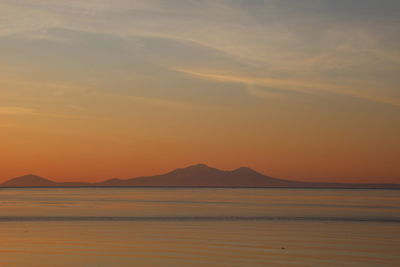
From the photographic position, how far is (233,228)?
3572 cm

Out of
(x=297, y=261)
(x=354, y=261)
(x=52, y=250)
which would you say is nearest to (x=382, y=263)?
(x=354, y=261)

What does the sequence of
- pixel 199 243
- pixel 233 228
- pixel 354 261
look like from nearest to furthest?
1. pixel 354 261
2. pixel 199 243
3. pixel 233 228

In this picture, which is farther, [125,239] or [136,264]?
[125,239]

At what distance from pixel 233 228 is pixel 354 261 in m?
14.8

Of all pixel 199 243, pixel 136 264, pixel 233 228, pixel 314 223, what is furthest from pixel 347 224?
pixel 136 264

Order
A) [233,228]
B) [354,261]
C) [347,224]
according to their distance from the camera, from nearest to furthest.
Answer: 1. [354,261]
2. [233,228]
3. [347,224]

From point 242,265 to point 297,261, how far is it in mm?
2636

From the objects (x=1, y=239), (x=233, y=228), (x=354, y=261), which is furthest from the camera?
(x=233, y=228)

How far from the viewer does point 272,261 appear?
21.4m

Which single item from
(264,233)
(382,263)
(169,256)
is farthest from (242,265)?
(264,233)

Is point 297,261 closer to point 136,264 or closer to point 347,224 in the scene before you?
point 136,264

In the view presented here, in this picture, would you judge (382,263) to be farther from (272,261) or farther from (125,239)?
(125,239)

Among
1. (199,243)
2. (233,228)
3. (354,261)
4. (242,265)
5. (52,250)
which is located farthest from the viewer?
(233,228)

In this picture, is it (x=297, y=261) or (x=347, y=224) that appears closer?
(x=297, y=261)
